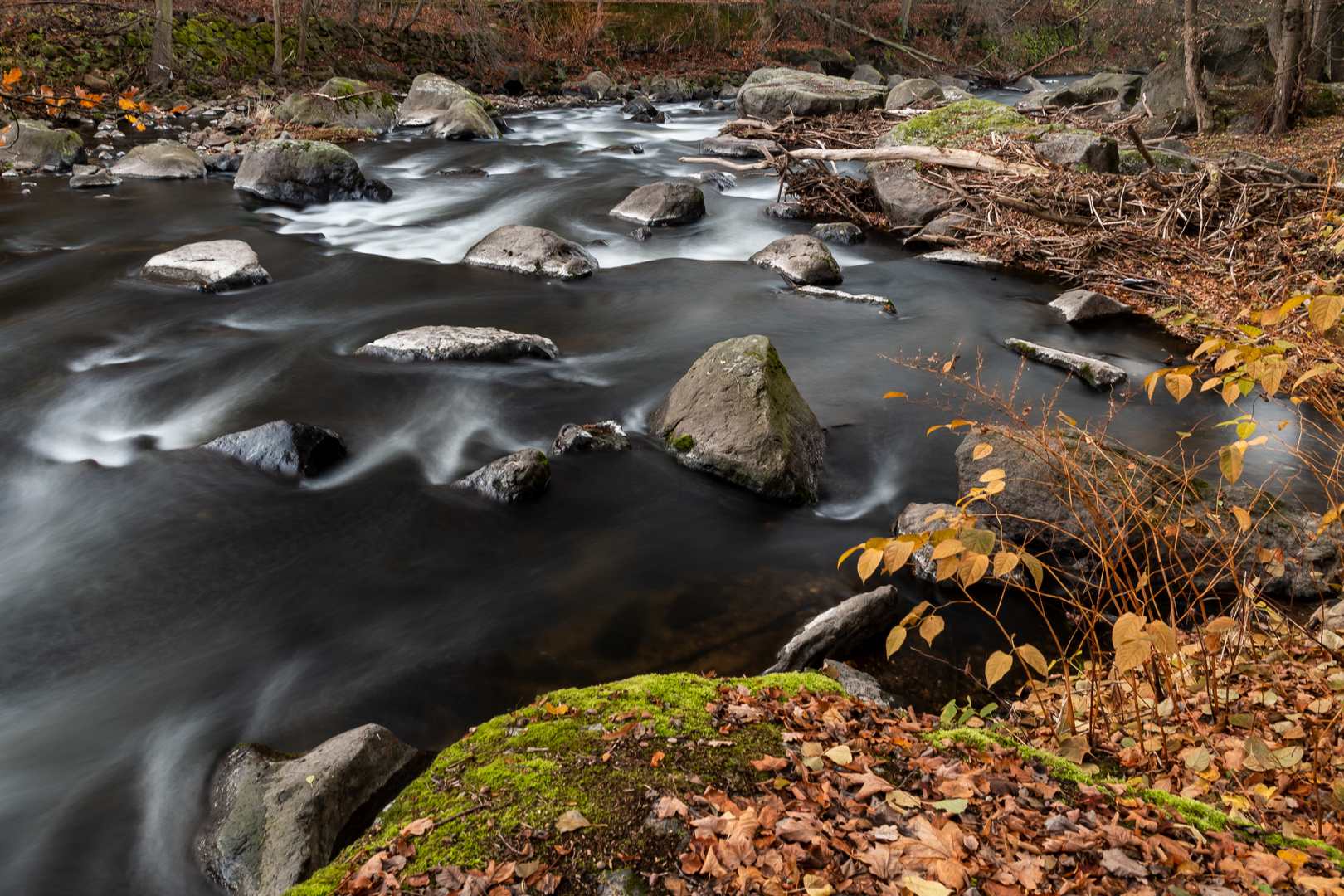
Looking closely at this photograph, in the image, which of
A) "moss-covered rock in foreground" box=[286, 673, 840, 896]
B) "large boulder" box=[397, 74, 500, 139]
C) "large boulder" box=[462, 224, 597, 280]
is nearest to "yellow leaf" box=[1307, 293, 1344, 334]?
"moss-covered rock in foreground" box=[286, 673, 840, 896]

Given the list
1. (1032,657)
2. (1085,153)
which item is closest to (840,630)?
(1032,657)

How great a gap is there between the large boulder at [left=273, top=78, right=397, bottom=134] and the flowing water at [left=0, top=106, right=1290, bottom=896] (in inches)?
345

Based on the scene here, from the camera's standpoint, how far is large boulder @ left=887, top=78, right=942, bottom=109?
70.9 feet

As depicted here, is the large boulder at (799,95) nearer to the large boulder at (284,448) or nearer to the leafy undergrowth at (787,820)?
the large boulder at (284,448)

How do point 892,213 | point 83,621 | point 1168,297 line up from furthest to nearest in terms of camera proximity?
point 892,213, point 1168,297, point 83,621

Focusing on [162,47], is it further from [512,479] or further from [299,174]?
[512,479]

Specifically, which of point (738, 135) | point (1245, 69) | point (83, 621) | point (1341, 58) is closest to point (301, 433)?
point (83, 621)

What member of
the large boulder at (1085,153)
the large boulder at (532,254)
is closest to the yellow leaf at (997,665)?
the large boulder at (532,254)

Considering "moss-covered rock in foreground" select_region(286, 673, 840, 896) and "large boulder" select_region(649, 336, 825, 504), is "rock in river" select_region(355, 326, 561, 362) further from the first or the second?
"moss-covered rock in foreground" select_region(286, 673, 840, 896)

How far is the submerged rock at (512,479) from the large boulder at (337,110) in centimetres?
1659

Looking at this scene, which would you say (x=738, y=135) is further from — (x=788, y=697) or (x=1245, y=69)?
(x=788, y=697)

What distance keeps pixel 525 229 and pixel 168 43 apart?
51.1 feet

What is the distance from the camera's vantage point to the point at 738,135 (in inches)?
697

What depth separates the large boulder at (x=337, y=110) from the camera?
754 inches
